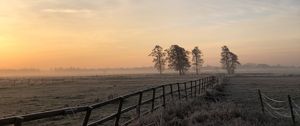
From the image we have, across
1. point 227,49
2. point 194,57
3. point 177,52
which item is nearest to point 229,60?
point 227,49

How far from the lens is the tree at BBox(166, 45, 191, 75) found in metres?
159

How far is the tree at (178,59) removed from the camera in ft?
521

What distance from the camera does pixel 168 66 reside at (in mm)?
164250

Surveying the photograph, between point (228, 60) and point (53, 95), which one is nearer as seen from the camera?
point (53, 95)

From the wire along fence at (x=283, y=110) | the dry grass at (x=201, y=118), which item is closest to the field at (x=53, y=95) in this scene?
the dry grass at (x=201, y=118)

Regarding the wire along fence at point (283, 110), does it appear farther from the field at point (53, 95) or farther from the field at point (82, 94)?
the field at point (53, 95)

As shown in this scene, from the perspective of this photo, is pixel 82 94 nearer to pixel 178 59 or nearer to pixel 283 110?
pixel 283 110

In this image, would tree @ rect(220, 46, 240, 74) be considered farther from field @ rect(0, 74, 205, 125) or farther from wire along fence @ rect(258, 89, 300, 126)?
wire along fence @ rect(258, 89, 300, 126)

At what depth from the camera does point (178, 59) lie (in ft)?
524

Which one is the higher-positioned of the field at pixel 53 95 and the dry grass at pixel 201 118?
the dry grass at pixel 201 118

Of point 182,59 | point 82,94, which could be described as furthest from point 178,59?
point 82,94

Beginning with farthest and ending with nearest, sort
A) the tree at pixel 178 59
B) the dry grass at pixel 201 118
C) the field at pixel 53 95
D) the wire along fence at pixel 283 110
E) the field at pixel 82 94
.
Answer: the tree at pixel 178 59 < the field at pixel 53 95 < the field at pixel 82 94 < the wire along fence at pixel 283 110 < the dry grass at pixel 201 118

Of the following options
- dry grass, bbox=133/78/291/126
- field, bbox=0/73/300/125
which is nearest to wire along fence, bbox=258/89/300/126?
field, bbox=0/73/300/125

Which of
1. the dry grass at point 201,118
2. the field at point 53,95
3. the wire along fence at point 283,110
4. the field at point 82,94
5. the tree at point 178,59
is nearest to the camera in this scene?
the dry grass at point 201,118
